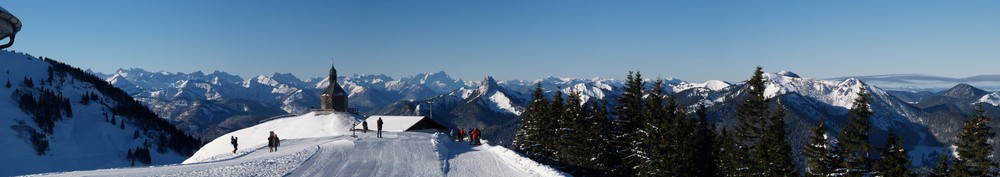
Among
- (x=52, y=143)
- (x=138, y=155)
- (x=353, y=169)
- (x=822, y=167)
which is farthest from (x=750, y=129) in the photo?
(x=52, y=143)

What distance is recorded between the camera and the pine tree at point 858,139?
4297 cm

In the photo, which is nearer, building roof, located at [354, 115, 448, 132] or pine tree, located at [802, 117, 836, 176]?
pine tree, located at [802, 117, 836, 176]

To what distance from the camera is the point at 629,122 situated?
63.4 meters

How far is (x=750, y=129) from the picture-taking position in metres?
52.9

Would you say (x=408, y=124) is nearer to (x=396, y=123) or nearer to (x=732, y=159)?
(x=396, y=123)

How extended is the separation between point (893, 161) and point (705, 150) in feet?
57.9

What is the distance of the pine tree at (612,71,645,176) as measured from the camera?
62.0 meters

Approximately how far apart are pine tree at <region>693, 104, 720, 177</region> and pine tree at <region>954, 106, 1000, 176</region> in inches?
721

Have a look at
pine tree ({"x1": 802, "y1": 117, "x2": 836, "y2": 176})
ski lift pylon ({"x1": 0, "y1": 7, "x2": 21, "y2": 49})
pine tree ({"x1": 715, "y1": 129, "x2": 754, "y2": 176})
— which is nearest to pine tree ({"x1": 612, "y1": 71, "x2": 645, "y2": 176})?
pine tree ({"x1": 715, "y1": 129, "x2": 754, "y2": 176})

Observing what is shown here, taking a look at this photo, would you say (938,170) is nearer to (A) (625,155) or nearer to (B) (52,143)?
(A) (625,155)

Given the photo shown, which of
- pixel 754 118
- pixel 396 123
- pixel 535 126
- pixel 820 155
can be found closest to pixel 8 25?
pixel 820 155

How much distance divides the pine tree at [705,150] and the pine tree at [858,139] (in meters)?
13.4

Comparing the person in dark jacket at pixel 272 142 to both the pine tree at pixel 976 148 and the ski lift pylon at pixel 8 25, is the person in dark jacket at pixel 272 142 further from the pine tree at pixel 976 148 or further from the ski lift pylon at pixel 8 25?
the pine tree at pixel 976 148

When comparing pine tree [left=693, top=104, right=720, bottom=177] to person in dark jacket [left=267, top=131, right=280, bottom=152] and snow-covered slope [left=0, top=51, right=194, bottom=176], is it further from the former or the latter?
snow-covered slope [left=0, top=51, right=194, bottom=176]
